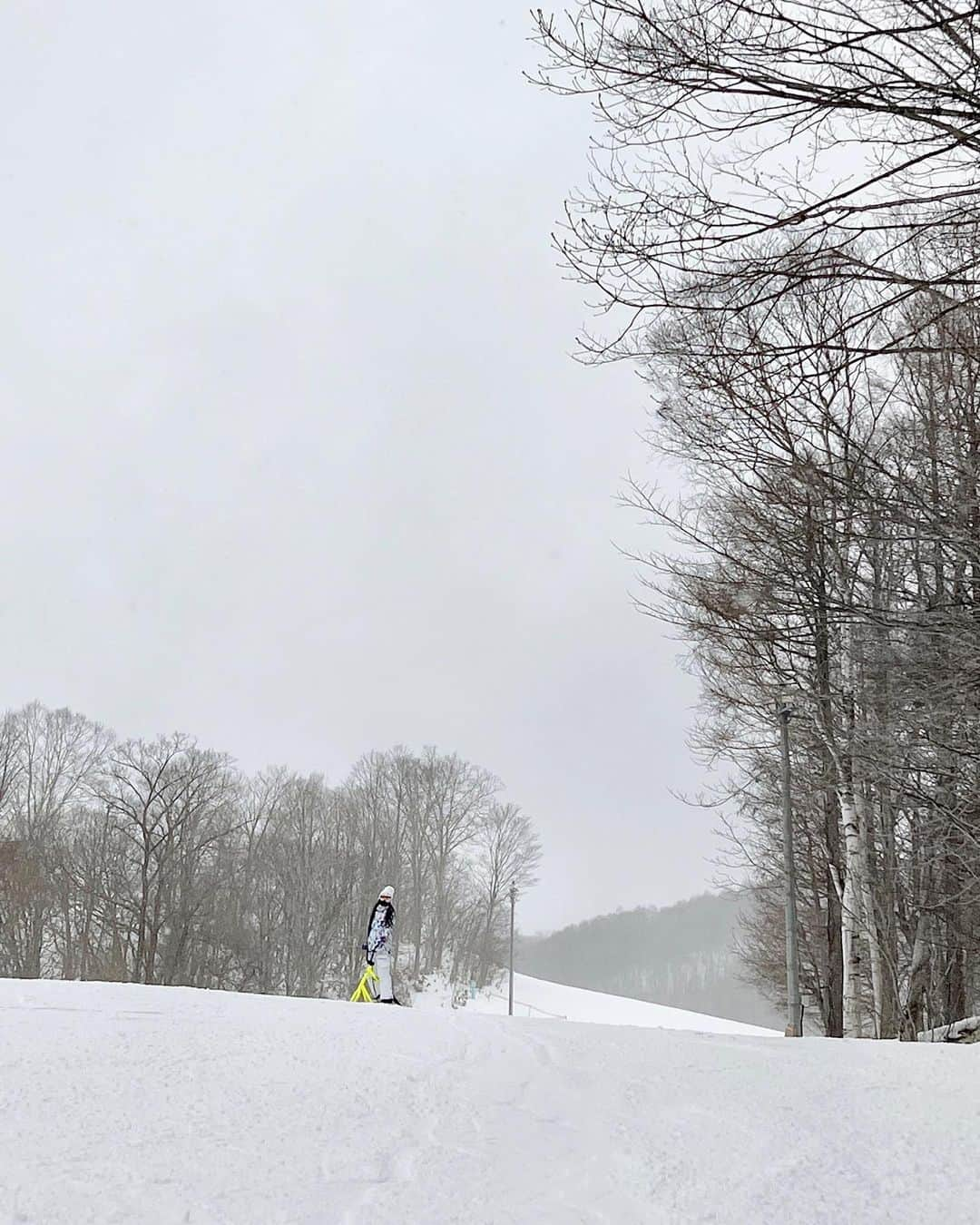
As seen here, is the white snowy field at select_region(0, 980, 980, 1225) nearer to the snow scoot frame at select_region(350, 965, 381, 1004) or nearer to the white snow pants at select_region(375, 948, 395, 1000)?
the white snow pants at select_region(375, 948, 395, 1000)

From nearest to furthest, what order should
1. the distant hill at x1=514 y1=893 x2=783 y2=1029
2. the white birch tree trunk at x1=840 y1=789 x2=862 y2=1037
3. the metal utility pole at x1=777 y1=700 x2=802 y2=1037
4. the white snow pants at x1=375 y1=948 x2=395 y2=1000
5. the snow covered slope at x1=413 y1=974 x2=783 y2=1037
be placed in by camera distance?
the white birch tree trunk at x1=840 y1=789 x2=862 y2=1037, the white snow pants at x1=375 y1=948 x2=395 y2=1000, the metal utility pole at x1=777 y1=700 x2=802 y2=1037, the snow covered slope at x1=413 y1=974 x2=783 y2=1037, the distant hill at x1=514 y1=893 x2=783 y2=1029

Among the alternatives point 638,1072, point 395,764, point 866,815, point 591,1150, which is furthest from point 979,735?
point 395,764

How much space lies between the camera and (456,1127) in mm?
5137

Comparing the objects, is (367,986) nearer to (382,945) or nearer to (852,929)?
(382,945)

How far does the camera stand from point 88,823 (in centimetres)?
4772

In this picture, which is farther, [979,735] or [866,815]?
[866,815]

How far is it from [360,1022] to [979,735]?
660 centimetres

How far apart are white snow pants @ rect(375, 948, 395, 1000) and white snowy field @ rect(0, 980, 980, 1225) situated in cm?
656

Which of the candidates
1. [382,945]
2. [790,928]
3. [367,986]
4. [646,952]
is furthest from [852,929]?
[646,952]

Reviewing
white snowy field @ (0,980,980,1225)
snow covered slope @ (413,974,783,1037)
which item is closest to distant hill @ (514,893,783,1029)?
snow covered slope @ (413,974,783,1037)

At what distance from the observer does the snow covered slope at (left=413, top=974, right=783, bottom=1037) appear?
41.0m

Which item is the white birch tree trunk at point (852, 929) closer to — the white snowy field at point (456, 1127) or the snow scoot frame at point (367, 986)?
the white snowy field at point (456, 1127)

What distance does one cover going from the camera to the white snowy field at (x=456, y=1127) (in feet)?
13.7

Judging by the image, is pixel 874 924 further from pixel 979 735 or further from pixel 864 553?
pixel 864 553
